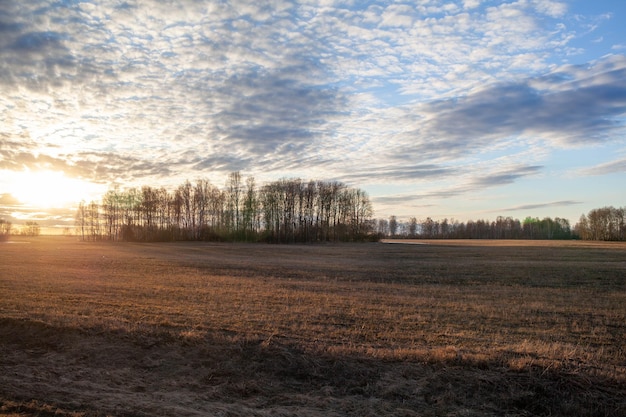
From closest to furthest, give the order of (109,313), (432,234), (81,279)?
(109,313) < (81,279) < (432,234)

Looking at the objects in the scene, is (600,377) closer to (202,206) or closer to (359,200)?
(202,206)

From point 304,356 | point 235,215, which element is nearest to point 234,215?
point 235,215

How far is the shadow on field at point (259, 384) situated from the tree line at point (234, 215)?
310 ft

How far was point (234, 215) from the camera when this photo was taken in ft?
371

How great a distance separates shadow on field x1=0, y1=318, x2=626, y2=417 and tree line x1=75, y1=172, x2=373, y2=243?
94.5 meters

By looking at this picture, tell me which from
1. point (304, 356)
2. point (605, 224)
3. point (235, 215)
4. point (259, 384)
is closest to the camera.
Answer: point (259, 384)

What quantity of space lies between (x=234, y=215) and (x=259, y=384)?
107 metres

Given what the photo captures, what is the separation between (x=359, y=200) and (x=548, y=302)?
357ft

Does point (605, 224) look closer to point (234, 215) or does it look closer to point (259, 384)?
point (234, 215)

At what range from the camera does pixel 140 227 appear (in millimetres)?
109500

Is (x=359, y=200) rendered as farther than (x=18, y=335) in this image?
Yes

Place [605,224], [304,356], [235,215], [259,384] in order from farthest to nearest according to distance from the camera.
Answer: [605,224] < [235,215] < [304,356] < [259,384]

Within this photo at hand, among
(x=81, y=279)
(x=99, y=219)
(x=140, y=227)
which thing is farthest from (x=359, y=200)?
(x=81, y=279)

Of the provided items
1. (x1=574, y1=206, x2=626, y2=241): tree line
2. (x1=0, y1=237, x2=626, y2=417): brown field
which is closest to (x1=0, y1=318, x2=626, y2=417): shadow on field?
(x1=0, y1=237, x2=626, y2=417): brown field
